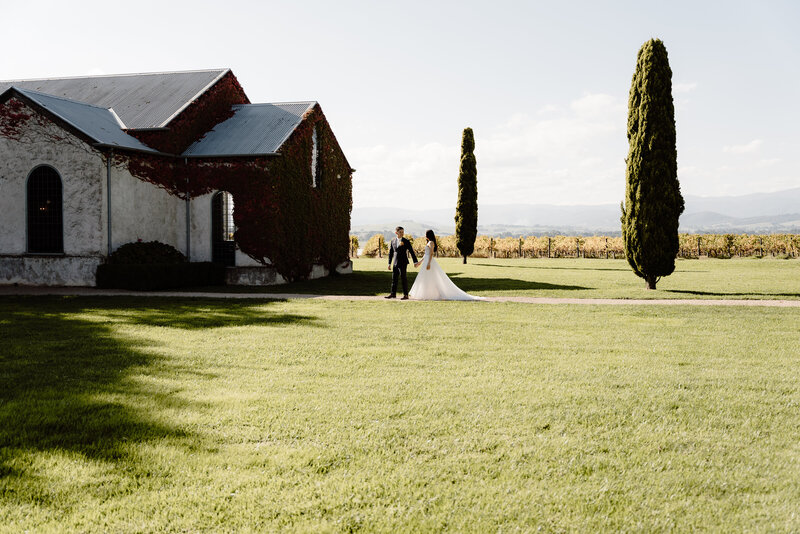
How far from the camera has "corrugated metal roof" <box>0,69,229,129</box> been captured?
2236 centimetres

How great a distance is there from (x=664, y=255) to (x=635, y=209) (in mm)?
1705

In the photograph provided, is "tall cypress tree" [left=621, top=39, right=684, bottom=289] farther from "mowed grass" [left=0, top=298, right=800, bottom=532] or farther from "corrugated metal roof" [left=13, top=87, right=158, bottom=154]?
"corrugated metal roof" [left=13, top=87, right=158, bottom=154]

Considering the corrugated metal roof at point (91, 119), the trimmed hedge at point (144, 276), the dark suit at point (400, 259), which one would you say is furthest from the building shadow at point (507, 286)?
the corrugated metal roof at point (91, 119)

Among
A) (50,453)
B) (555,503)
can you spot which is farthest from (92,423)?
(555,503)

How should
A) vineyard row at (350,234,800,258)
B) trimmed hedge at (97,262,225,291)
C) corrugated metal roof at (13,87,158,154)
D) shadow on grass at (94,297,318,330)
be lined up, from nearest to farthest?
1. shadow on grass at (94,297,318,330)
2. trimmed hedge at (97,262,225,291)
3. corrugated metal roof at (13,87,158,154)
4. vineyard row at (350,234,800,258)

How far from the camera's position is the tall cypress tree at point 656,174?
1911 cm

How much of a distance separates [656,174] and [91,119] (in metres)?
18.8

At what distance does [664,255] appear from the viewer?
19.1 metres

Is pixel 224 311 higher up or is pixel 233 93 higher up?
pixel 233 93

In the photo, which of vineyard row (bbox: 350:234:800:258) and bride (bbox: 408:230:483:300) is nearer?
bride (bbox: 408:230:483:300)

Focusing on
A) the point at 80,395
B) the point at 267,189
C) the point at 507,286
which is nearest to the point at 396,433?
the point at 80,395

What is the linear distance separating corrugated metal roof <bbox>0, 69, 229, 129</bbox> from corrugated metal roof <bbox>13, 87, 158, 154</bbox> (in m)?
0.71

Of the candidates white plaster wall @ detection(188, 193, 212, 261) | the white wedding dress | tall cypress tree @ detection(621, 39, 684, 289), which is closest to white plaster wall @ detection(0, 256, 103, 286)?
white plaster wall @ detection(188, 193, 212, 261)

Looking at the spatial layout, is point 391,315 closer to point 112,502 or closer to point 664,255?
point 112,502
